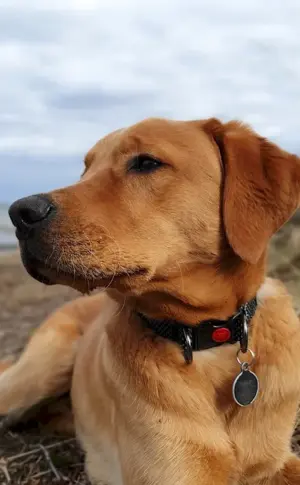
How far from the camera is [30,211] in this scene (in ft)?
8.75

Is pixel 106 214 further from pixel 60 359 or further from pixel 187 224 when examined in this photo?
pixel 60 359

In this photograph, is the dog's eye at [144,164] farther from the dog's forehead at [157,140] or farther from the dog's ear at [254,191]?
the dog's ear at [254,191]

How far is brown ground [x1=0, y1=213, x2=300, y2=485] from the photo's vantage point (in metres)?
3.82

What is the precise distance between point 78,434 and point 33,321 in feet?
12.5

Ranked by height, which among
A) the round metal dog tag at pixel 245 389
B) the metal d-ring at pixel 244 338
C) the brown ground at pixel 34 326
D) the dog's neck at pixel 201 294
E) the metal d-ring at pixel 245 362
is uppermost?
the dog's neck at pixel 201 294

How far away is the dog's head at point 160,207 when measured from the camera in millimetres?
2717

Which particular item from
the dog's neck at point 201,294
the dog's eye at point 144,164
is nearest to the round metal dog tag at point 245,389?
the dog's neck at point 201,294

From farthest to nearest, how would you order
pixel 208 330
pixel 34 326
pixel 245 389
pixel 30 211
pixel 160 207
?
1. pixel 34 326
2. pixel 208 330
3. pixel 245 389
4. pixel 160 207
5. pixel 30 211

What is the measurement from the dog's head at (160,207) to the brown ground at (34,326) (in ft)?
5.05

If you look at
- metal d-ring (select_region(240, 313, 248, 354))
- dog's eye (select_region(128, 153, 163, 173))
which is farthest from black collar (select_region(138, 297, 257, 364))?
dog's eye (select_region(128, 153, 163, 173))

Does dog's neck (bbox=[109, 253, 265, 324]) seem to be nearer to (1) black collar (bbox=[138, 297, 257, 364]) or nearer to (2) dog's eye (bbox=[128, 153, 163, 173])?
(1) black collar (bbox=[138, 297, 257, 364])

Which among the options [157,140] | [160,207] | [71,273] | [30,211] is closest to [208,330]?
[160,207]

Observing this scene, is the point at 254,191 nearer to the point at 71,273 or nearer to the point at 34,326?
the point at 71,273

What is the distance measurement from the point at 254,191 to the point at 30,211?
1.12 meters
